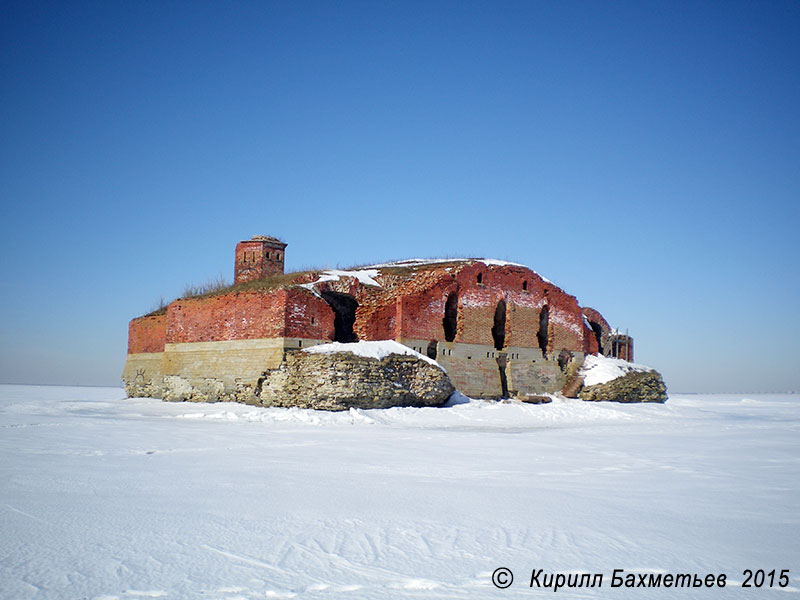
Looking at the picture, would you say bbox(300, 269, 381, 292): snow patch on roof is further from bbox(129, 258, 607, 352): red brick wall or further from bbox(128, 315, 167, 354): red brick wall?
bbox(128, 315, 167, 354): red brick wall

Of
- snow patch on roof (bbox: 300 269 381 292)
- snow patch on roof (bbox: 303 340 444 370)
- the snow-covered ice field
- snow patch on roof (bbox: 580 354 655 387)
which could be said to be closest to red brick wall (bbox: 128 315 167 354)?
snow patch on roof (bbox: 300 269 381 292)

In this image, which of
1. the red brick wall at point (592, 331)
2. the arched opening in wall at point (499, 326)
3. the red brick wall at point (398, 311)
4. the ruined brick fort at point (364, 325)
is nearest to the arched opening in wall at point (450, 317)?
the ruined brick fort at point (364, 325)

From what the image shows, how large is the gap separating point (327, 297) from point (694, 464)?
550 inches

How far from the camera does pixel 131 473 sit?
260 inches

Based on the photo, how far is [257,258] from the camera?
24.4m

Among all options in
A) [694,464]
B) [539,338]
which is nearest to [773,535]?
[694,464]

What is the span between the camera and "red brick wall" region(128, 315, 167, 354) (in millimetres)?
23344

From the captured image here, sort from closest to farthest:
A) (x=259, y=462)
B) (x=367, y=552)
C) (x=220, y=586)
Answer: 1. (x=220, y=586)
2. (x=367, y=552)
3. (x=259, y=462)

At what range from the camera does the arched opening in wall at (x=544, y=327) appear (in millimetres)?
23359

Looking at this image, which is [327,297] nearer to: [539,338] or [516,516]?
[539,338]

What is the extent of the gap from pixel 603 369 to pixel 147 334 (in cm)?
1713

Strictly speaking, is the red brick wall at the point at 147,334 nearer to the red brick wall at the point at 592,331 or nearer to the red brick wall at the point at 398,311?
the red brick wall at the point at 398,311

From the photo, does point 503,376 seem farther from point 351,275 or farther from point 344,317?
point 351,275

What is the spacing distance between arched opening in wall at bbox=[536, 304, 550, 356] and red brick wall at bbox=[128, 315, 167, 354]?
45.5 ft
